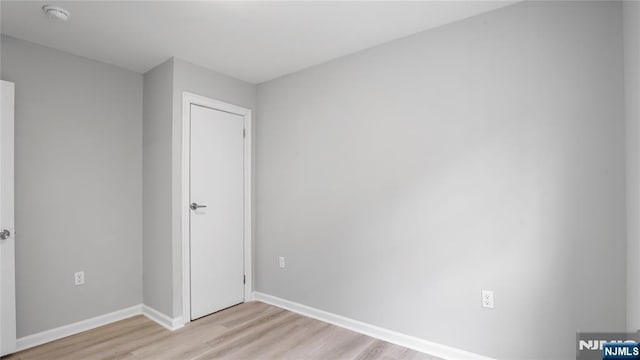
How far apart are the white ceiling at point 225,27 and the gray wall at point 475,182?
0.76 feet

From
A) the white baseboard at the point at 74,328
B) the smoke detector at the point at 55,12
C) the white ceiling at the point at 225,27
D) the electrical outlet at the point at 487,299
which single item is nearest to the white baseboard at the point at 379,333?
the electrical outlet at the point at 487,299

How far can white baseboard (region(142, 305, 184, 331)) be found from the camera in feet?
8.90

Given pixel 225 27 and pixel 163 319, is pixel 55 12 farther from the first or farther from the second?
pixel 163 319

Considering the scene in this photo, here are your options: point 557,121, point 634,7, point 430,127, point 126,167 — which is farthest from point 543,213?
point 126,167

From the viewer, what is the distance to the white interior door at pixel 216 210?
2.94 m

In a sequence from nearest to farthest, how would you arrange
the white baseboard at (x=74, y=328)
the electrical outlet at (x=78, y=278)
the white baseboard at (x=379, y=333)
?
the white baseboard at (x=379, y=333) → the white baseboard at (x=74, y=328) → the electrical outlet at (x=78, y=278)

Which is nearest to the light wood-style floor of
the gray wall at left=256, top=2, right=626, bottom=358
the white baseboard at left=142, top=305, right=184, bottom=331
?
the white baseboard at left=142, top=305, right=184, bottom=331

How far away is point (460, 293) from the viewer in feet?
7.09

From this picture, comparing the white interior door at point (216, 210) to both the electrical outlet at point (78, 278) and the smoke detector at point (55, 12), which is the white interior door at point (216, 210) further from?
the smoke detector at point (55, 12)

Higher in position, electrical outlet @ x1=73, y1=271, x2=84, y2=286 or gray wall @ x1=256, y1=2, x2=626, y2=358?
gray wall @ x1=256, y1=2, x2=626, y2=358

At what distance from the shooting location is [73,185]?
2.71m

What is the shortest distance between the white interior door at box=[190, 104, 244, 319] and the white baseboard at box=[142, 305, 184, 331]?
0.52ft

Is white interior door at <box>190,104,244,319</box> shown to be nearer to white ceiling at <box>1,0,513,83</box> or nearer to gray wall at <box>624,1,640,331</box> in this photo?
white ceiling at <box>1,0,513,83</box>

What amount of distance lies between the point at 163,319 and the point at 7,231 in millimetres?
1375
